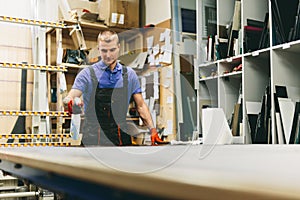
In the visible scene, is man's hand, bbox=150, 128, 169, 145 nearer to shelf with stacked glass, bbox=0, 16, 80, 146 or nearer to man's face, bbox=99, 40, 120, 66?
man's face, bbox=99, 40, 120, 66

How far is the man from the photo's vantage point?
238cm

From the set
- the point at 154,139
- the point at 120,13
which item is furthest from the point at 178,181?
the point at 120,13

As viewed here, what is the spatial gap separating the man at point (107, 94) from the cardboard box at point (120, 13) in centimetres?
160

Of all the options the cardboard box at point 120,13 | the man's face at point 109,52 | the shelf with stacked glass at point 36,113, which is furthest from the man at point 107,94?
the cardboard box at point 120,13

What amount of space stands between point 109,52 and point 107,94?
10.4 inches

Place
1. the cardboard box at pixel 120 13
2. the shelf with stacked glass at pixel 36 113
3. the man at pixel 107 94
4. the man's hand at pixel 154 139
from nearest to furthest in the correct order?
the man's hand at pixel 154 139
the man at pixel 107 94
the shelf with stacked glass at pixel 36 113
the cardboard box at pixel 120 13

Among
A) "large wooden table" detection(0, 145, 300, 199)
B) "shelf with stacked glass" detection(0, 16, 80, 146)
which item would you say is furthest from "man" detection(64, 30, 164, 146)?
"large wooden table" detection(0, 145, 300, 199)

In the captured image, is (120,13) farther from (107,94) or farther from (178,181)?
(178,181)

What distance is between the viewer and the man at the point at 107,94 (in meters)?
2.38

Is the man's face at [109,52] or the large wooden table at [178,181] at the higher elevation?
the man's face at [109,52]

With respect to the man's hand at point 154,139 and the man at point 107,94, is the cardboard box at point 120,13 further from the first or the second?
the man's hand at point 154,139

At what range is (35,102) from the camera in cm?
438

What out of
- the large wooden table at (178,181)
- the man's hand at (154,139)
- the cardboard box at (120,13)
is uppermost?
the cardboard box at (120,13)

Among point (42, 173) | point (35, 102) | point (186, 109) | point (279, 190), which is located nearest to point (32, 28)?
point (35, 102)
